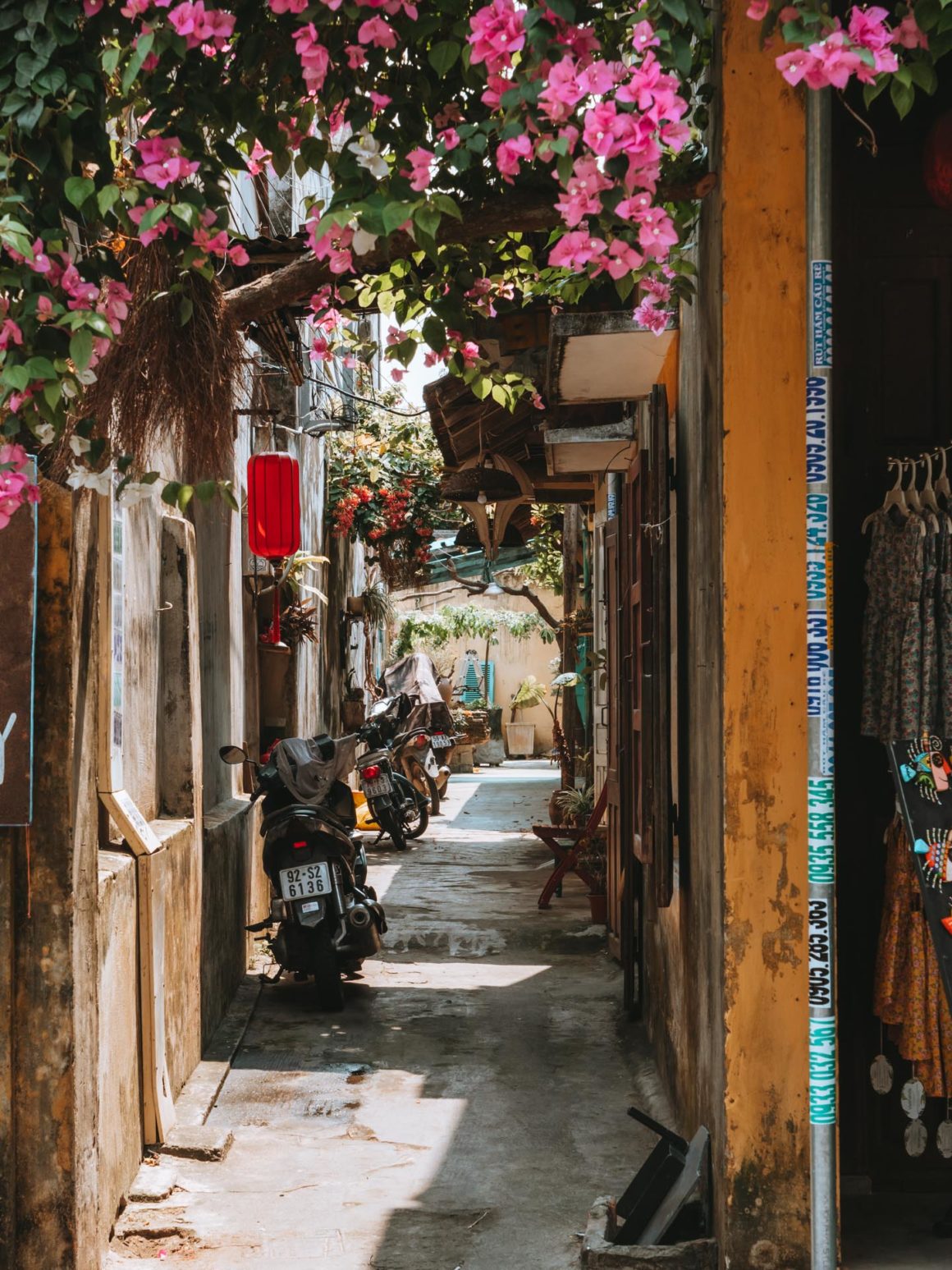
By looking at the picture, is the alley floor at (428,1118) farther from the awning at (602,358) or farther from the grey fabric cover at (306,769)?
the awning at (602,358)

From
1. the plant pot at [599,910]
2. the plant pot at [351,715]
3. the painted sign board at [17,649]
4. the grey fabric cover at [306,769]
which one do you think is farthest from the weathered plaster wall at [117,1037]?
the plant pot at [351,715]

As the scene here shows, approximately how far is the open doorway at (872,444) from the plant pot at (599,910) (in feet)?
17.8

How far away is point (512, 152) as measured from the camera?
315cm

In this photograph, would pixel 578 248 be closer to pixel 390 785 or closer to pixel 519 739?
pixel 390 785

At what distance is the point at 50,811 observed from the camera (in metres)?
4.09

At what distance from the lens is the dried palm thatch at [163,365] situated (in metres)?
4.32

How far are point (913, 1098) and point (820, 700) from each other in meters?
1.48

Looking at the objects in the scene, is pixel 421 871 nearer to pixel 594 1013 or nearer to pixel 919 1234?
pixel 594 1013

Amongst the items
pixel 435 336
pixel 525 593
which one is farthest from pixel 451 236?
pixel 525 593

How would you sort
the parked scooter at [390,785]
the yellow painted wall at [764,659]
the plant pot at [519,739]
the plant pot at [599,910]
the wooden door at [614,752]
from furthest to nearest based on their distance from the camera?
1. the plant pot at [519,739]
2. the parked scooter at [390,785]
3. the plant pot at [599,910]
4. the wooden door at [614,752]
5. the yellow painted wall at [764,659]

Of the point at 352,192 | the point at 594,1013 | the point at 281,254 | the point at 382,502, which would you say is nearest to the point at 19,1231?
the point at 352,192

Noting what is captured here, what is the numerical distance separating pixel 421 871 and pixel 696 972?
8.46m

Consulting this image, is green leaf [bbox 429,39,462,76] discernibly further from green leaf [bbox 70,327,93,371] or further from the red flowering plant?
the red flowering plant

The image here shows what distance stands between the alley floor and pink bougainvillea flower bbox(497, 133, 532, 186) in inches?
133
